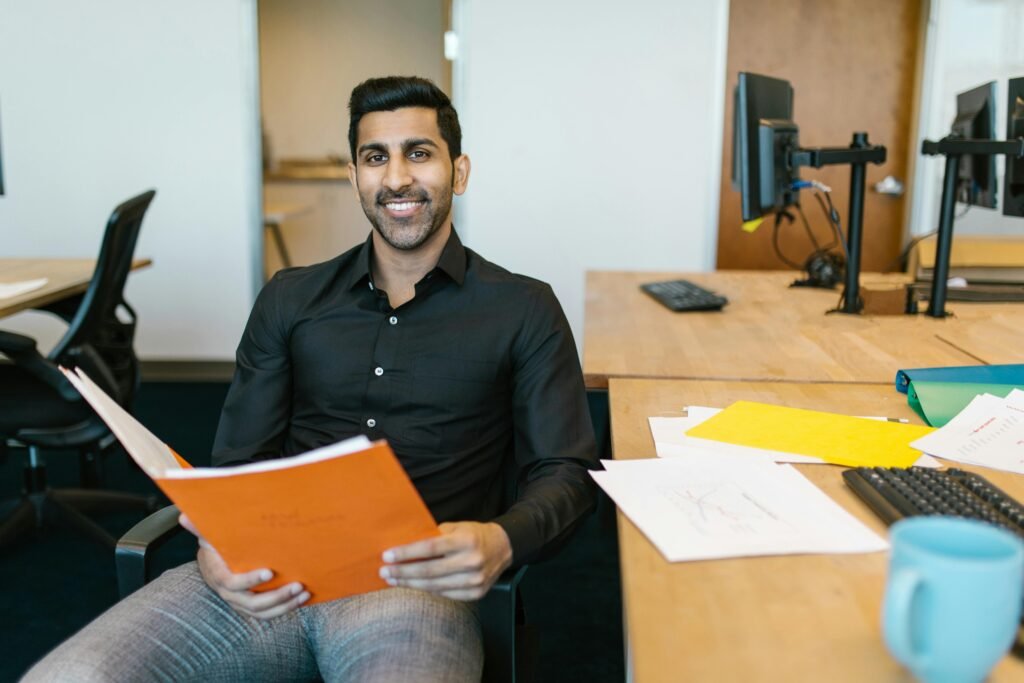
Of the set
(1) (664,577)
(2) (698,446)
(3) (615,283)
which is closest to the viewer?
(1) (664,577)

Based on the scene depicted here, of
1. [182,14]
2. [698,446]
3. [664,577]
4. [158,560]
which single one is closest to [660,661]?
[664,577]

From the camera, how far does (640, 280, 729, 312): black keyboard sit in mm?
2613

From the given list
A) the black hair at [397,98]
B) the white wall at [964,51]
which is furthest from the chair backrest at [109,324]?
the white wall at [964,51]

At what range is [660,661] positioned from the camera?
0.82 meters

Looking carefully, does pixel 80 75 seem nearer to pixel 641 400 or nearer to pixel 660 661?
pixel 641 400

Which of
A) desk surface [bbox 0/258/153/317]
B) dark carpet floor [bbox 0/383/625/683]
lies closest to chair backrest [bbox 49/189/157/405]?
desk surface [bbox 0/258/153/317]

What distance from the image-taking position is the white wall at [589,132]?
4426 millimetres

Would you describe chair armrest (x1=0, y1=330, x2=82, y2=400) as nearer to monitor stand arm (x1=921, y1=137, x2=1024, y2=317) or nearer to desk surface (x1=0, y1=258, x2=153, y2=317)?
desk surface (x1=0, y1=258, x2=153, y2=317)

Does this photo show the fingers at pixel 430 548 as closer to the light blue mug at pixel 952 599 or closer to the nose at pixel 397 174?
the light blue mug at pixel 952 599

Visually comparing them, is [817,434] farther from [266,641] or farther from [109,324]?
[109,324]

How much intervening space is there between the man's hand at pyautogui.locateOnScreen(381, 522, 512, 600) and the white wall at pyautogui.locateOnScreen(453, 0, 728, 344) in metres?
3.50

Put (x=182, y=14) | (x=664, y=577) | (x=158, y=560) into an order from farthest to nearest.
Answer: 1. (x=182, y=14)
2. (x=158, y=560)
3. (x=664, y=577)

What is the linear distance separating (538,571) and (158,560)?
1048 mm

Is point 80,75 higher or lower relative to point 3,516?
higher
